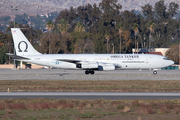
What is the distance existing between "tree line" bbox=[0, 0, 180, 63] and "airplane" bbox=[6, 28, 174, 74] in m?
51.5

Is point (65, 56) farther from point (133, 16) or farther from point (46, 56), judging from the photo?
point (133, 16)

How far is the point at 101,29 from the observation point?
146m

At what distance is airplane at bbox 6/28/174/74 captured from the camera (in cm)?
5259

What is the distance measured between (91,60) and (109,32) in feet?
288

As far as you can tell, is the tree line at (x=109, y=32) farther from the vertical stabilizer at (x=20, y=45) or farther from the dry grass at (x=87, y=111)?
the dry grass at (x=87, y=111)

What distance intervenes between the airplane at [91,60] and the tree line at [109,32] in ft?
169

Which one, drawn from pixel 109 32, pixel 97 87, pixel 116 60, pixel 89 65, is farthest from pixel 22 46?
pixel 109 32

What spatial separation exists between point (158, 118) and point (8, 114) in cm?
854

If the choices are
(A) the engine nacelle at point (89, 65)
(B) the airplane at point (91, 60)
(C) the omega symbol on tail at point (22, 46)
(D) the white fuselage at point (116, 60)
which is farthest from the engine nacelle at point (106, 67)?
(C) the omega symbol on tail at point (22, 46)

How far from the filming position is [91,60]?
5331 centimetres

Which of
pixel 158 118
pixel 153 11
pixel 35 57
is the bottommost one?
pixel 158 118

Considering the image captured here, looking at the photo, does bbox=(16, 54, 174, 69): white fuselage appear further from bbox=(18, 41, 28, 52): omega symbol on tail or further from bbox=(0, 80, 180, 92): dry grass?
bbox=(0, 80, 180, 92): dry grass

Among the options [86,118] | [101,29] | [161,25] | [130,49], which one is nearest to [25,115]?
[86,118]

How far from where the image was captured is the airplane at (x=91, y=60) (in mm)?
52594
